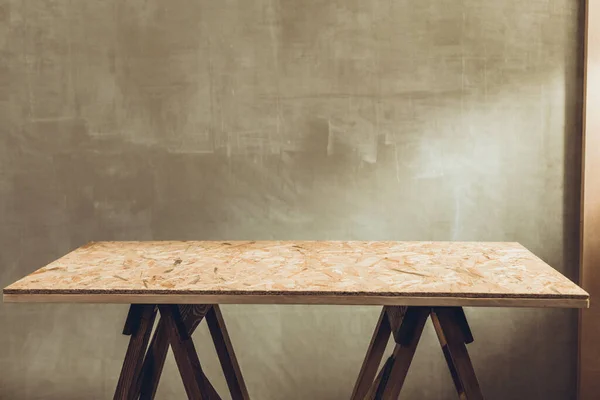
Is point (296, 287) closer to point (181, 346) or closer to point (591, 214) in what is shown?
point (181, 346)

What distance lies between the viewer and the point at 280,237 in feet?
8.79

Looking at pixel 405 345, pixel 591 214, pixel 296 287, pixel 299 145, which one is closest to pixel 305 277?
pixel 296 287

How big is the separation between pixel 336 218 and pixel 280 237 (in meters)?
0.28

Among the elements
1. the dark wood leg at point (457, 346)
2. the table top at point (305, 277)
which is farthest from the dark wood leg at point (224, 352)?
the dark wood leg at point (457, 346)

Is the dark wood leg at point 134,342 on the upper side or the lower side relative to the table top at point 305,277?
lower

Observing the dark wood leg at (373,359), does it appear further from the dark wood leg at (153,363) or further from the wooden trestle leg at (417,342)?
the dark wood leg at (153,363)

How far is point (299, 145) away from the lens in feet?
8.69

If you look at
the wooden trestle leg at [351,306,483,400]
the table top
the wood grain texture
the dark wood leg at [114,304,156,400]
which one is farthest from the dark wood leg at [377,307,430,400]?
the wood grain texture

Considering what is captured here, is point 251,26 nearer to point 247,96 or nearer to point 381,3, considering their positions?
point 247,96

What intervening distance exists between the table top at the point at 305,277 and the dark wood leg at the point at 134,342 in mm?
137

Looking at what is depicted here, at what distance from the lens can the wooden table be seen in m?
1.60

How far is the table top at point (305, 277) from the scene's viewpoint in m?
1.58

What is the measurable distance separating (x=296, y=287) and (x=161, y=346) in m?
0.65

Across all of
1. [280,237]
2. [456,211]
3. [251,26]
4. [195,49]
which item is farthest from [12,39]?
[456,211]
